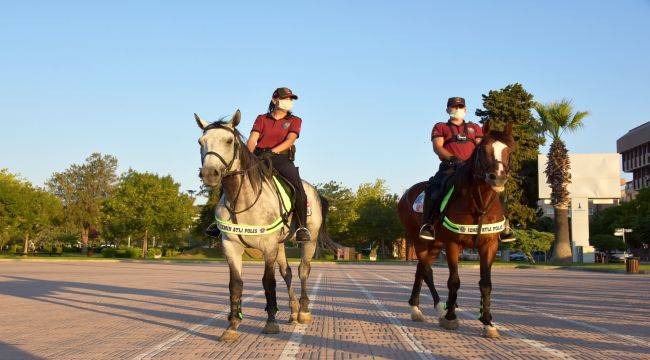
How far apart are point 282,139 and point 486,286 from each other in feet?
12.0

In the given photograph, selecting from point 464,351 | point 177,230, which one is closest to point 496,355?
point 464,351

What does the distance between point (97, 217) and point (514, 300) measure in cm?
10987

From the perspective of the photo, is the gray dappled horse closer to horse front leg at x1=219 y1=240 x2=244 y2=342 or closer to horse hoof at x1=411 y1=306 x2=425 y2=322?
horse front leg at x1=219 y1=240 x2=244 y2=342

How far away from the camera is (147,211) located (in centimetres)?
8612

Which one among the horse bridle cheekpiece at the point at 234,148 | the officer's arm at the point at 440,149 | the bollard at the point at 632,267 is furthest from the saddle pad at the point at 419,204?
the bollard at the point at 632,267

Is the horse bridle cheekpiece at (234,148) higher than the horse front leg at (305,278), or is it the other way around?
the horse bridle cheekpiece at (234,148)

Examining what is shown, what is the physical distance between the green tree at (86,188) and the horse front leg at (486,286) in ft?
379

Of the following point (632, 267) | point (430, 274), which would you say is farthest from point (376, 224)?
point (430, 274)

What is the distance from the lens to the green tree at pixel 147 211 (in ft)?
285

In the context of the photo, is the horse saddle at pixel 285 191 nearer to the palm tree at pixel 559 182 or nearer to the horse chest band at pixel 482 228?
the horse chest band at pixel 482 228

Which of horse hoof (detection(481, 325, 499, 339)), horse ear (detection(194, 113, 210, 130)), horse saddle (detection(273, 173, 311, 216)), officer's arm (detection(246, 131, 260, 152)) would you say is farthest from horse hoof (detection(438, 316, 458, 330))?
horse ear (detection(194, 113, 210, 130))

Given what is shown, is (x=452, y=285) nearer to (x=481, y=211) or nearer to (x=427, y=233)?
(x=427, y=233)

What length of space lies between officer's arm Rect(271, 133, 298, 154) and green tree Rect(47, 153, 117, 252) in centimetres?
11374

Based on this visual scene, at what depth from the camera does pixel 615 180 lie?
69438 millimetres
